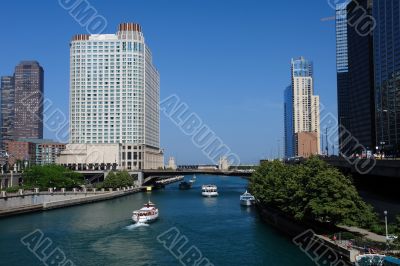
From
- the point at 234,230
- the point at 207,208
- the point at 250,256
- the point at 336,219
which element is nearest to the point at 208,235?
the point at 234,230

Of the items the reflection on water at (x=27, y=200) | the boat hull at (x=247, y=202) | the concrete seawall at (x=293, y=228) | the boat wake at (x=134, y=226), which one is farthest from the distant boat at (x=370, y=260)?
the boat hull at (x=247, y=202)

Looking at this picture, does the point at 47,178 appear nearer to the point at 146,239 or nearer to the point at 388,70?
the point at 146,239

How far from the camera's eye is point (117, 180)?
156 metres

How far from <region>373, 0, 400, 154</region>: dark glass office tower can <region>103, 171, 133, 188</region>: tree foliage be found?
89.8 m

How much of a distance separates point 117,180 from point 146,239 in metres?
95.3

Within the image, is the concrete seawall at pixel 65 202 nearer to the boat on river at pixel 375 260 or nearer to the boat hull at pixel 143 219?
the boat hull at pixel 143 219

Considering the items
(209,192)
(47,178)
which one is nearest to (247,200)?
(209,192)

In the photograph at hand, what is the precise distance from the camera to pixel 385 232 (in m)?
48.4

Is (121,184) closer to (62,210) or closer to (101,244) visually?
(62,210)

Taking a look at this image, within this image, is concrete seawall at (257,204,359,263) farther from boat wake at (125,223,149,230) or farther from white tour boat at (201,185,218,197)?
white tour boat at (201,185,218,197)

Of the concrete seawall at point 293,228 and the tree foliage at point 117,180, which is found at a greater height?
the tree foliage at point 117,180

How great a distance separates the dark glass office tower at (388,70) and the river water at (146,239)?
103878 mm

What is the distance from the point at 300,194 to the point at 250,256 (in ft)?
31.1

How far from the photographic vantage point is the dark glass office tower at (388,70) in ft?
569
